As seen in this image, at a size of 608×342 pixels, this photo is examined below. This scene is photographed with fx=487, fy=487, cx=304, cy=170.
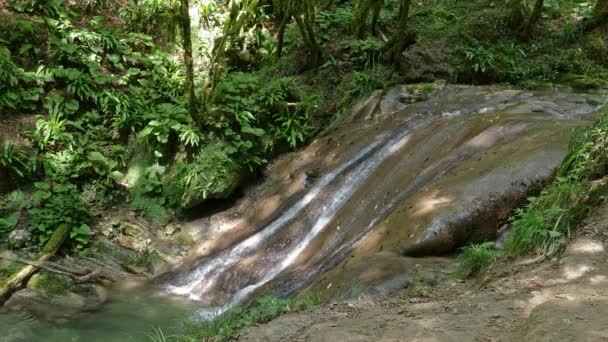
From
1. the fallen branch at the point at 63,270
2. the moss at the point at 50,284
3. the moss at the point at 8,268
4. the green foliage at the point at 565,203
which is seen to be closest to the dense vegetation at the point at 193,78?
the moss at the point at 8,268

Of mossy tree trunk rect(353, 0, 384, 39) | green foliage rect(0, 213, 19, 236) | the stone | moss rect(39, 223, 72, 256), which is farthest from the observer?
mossy tree trunk rect(353, 0, 384, 39)

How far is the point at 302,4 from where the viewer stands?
10375 mm

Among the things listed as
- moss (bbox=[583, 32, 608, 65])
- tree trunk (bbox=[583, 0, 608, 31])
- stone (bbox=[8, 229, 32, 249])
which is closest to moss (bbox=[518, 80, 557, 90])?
moss (bbox=[583, 32, 608, 65])

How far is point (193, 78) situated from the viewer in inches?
376

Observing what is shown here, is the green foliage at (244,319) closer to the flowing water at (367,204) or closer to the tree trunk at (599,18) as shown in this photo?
the flowing water at (367,204)

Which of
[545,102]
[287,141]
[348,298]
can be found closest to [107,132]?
[287,141]

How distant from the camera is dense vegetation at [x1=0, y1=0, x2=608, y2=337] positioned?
8844mm

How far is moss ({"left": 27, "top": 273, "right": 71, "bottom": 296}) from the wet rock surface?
144 centimetres

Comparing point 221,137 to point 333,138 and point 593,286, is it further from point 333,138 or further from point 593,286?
point 593,286

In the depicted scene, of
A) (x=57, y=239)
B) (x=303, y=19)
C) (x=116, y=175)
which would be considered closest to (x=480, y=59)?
(x=303, y=19)

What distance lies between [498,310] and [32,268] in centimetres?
634

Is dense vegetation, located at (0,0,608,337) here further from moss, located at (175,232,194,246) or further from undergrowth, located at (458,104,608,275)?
undergrowth, located at (458,104,608,275)

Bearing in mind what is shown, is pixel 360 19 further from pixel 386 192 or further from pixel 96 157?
pixel 96 157

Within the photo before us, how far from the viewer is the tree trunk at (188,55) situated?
8.25 m
